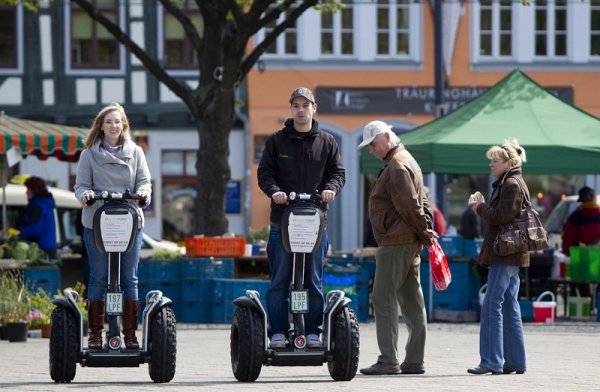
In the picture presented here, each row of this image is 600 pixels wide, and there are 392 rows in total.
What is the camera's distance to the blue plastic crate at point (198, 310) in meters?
19.6

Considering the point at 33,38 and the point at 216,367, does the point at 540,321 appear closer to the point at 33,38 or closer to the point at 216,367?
the point at 216,367

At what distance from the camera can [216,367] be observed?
1310 centimetres

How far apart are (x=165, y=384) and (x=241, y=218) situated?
25.1 meters

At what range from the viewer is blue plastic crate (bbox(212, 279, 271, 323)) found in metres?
19.1

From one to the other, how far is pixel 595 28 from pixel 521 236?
25611mm

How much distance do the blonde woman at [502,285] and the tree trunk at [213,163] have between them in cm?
1106

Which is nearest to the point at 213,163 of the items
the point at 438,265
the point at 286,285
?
the point at 438,265

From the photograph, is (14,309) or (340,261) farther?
(340,261)

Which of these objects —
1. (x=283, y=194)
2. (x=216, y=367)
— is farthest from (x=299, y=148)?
(x=216, y=367)

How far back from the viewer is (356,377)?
1172cm

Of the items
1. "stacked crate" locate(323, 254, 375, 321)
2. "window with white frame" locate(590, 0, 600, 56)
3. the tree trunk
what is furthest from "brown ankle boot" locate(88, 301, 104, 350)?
"window with white frame" locate(590, 0, 600, 56)

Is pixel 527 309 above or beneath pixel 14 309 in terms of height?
beneath

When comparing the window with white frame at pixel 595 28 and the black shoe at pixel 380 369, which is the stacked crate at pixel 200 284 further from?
the window with white frame at pixel 595 28

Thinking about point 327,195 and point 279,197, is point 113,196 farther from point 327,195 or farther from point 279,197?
point 327,195
